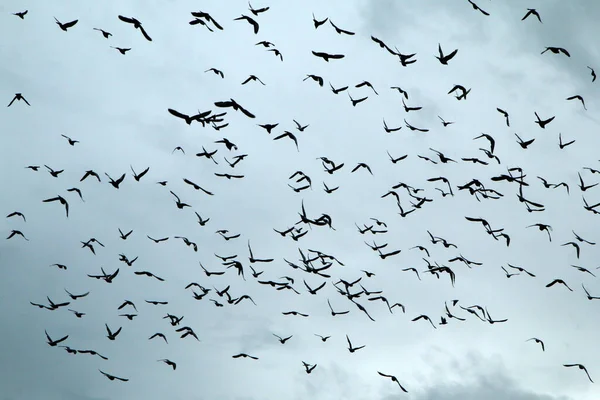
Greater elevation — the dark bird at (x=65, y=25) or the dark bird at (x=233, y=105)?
the dark bird at (x=65, y=25)

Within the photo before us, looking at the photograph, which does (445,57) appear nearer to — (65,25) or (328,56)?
(328,56)

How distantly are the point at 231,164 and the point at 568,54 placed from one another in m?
24.1

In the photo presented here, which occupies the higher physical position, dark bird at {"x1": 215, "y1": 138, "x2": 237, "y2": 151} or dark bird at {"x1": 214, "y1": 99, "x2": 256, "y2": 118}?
dark bird at {"x1": 215, "y1": 138, "x2": 237, "y2": 151}

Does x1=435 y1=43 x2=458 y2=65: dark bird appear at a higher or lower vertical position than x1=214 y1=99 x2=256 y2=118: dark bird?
higher

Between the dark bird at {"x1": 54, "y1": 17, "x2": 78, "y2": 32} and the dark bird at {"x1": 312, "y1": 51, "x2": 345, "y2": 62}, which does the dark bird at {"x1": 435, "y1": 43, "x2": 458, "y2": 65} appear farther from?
the dark bird at {"x1": 54, "y1": 17, "x2": 78, "y2": 32}

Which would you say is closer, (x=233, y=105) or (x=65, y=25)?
(x=233, y=105)

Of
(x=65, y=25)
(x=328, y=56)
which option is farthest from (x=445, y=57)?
(x=65, y=25)

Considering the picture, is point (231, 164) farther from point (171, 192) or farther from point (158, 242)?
point (158, 242)

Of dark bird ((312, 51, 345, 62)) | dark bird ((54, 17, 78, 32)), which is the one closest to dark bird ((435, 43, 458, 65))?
dark bird ((312, 51, 345, 62))

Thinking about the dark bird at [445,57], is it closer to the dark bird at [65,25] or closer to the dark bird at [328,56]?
the dark bird at [328,56]

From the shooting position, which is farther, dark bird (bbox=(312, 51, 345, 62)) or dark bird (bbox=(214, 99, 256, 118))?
dark bird (bbox=(312, 51, 345, 62))

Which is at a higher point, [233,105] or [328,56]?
[328,56]

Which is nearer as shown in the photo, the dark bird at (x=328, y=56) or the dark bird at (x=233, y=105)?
the dark bird at (x=233, y=105)

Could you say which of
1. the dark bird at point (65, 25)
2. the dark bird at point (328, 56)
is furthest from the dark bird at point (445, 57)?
the dark bird at point (65, 25)
